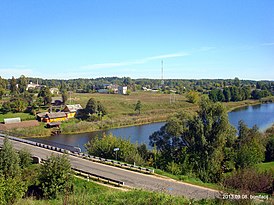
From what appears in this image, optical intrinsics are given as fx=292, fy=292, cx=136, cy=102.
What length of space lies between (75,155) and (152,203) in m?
15.9

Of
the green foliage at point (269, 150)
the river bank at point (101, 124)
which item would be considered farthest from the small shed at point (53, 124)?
the green foliage at point (269, 150)

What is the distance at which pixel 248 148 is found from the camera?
22312mm

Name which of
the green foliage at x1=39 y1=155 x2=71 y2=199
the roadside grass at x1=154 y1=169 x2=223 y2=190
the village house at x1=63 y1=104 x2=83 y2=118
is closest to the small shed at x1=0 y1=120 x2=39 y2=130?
the village house at x1=63 y1=104 x2=83 y2=118

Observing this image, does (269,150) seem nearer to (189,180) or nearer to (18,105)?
(189,180)

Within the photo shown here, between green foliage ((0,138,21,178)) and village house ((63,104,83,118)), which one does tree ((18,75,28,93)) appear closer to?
village house ((63,104,83,118))

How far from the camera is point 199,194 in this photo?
14336mm

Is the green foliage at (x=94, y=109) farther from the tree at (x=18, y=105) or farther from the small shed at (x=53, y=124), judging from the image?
the tree at (x=18, y=105)

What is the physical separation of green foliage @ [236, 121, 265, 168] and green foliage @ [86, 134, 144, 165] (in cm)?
744

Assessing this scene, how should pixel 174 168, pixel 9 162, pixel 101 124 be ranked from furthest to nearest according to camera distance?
pixel 101 124
pixel 174 168
pixel 9 162

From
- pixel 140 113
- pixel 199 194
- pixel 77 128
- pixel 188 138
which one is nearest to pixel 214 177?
pixel 188 138

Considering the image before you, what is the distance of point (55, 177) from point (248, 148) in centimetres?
1475

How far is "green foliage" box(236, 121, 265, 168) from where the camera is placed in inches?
845

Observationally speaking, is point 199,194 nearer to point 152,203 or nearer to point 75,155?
point 152,203

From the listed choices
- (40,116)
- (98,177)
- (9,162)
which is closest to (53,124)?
(40,116)
